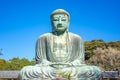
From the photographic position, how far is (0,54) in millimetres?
20516

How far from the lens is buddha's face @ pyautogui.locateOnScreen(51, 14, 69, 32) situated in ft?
42.2

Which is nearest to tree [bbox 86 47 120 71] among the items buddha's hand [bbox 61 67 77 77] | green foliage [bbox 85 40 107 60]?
green foliage [bbox 85 40 107 60]

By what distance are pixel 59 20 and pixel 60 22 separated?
0.09 meters

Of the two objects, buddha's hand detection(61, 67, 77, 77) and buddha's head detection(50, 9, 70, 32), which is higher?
buddha's head detection(50, 9, 70, 32)

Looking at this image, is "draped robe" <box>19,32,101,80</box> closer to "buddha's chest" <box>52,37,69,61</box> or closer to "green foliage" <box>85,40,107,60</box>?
"buddha's chest" <box>52,37,69,61</box>

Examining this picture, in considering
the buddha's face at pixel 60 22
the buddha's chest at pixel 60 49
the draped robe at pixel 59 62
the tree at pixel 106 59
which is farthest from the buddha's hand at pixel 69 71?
the tree at pixel 106 59

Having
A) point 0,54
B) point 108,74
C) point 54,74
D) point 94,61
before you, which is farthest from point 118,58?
point 54,74

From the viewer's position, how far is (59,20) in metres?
12.9

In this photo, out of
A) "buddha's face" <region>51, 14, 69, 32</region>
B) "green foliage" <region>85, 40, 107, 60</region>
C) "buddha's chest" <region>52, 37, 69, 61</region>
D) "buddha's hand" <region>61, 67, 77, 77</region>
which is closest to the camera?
"buddha's hand" <region>61, 67, 77, 77</region>

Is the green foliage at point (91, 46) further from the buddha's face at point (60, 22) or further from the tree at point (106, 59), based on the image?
the buddha's face at point (60, 22)

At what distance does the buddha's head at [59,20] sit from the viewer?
1287 cm

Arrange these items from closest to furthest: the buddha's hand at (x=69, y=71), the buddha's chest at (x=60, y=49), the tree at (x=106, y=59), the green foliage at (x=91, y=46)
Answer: the buddha's hand at (x=69, y=71), the buddha's chest at (x=60, y=49), the tree at (x=106, y=59), the green foliage at (x=91, y=46)

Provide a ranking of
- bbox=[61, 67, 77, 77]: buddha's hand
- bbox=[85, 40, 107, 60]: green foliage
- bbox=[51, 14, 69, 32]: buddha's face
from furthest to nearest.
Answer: bbox=[85, 40, 107, 60]: green foliage
bbox=[51, 14, 69, 32]: buddha's face
bbox=[61, 67, 77, 77]: buddha's hand

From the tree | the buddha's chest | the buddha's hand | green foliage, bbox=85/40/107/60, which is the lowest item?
the buddha's hand
